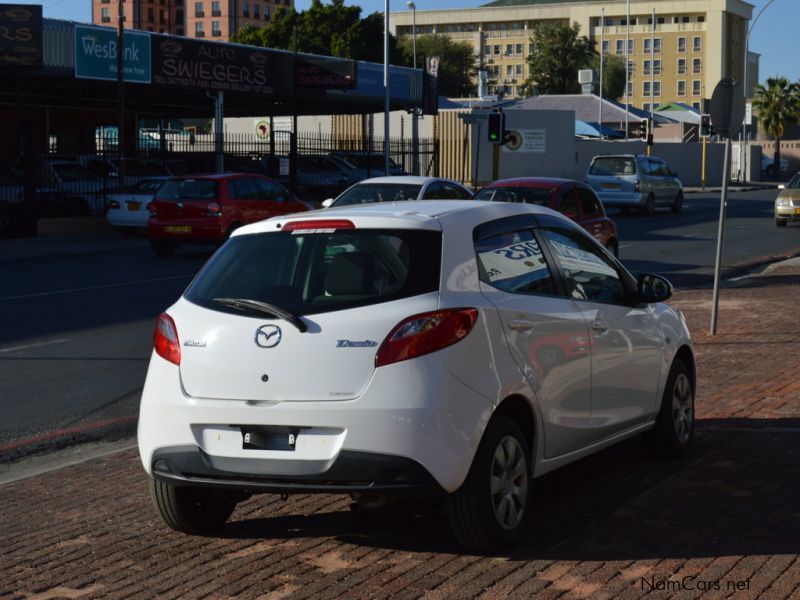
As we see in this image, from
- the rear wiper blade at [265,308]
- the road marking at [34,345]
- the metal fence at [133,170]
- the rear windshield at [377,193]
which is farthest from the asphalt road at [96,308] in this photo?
the rear wiper blade at [265,308]

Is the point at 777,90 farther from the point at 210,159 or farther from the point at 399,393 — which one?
the point at 399,393

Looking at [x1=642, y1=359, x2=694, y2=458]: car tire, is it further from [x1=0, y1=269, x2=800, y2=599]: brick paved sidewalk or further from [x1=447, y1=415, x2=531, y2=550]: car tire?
[x1=447, y1=415, x2=531, y2=550]: car tire

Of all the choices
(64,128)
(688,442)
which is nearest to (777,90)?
(64,128)

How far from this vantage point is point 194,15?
157750 millimetres

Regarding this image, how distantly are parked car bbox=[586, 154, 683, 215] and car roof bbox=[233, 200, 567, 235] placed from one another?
33.9 meters

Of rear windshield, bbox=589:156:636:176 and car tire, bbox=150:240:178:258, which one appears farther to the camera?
rear windshield, bbox=589:156:636:176

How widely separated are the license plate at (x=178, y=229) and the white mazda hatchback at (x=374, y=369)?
18346 mm

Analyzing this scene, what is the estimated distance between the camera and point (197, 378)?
5.70 meters

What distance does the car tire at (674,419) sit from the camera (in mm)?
7457

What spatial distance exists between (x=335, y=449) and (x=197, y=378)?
729 millimetres

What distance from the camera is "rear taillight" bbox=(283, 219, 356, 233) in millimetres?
5906

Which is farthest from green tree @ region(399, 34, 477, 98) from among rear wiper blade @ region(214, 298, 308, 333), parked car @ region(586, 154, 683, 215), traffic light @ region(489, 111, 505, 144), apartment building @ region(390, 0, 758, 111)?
rear wiper blade @ region(214, 298, 308, 333)

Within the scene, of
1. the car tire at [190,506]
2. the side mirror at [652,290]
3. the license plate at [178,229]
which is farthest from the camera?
the license plate at [178,229]

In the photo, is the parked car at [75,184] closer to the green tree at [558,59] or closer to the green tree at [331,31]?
the green tree at [331,31]
